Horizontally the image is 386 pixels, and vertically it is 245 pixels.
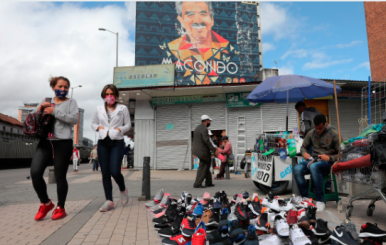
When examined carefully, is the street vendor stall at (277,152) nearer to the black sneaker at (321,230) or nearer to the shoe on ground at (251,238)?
the black sneaker at (321,230)

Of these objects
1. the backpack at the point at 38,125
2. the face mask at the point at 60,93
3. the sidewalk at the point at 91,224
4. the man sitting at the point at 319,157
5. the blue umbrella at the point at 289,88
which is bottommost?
the sidewalk at the point at 91,224

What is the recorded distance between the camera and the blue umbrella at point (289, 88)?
6379mm

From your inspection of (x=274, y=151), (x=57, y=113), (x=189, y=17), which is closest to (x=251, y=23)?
(x=189, y=17)

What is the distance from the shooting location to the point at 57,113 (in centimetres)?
396

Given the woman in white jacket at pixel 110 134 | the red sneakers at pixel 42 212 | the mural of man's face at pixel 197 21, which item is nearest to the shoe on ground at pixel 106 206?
the woman in white jacket at pixel 110 134

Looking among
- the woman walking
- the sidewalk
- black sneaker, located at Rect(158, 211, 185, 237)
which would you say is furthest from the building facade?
the woman walking

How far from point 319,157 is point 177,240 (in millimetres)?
2972

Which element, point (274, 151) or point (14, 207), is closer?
point (14, 207)

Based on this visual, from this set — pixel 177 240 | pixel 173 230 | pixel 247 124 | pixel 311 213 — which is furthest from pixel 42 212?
pixel 247 124

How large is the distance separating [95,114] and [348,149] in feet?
13.6

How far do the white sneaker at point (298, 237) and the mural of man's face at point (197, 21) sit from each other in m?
35.2

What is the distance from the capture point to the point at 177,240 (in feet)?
9.55

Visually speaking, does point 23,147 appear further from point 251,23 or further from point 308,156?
point 251,23

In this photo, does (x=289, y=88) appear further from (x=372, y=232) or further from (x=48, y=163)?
(x=48, y=163)
